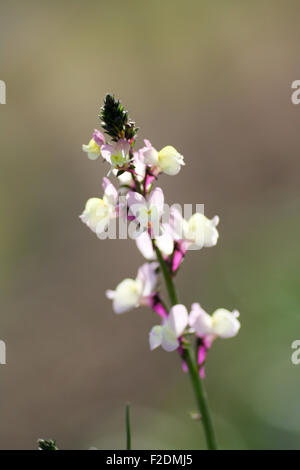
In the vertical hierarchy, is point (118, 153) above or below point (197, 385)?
above

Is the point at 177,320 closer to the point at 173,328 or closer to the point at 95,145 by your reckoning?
the point at 173,328

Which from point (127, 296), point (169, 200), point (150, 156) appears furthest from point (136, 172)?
point (169, 200)

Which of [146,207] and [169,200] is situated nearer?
[146,207]

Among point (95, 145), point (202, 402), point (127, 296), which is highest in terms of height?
point (95, 145)

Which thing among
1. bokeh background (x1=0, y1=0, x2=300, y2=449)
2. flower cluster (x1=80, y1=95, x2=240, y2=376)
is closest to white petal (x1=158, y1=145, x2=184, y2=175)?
flower cluster (x1=80, y1=95, x2=240, y2=376)

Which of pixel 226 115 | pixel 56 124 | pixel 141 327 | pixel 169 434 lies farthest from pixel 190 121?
pixel 169 434

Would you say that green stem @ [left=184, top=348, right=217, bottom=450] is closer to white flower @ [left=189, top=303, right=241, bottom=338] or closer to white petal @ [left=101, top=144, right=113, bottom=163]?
white flower @ [left=189, top=303, right=241, bottom=338]

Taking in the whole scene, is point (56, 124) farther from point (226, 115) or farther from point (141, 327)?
point (141, 327)
